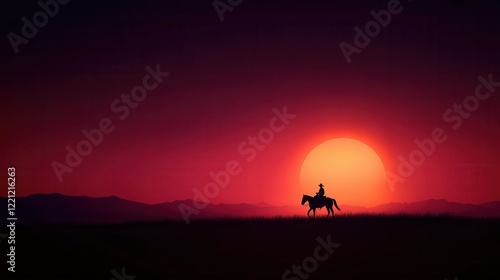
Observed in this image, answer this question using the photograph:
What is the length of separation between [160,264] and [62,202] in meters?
108

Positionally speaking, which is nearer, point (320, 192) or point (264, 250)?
point (264, 250)

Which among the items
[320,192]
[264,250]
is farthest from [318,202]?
[264,250]

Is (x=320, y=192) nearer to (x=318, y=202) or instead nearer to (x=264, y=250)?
(x=318, y=202)

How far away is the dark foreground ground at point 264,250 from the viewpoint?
1789 centimetres

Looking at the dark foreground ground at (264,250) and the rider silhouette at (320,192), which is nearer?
the dark foreground ground at (264,250)

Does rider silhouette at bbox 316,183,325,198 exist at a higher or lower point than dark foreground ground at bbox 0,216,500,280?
higher

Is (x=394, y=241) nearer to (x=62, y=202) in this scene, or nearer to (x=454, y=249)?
(x=454, y=249)

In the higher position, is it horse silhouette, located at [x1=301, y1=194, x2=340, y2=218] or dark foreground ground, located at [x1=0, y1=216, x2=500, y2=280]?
horse silhouette, located at [x1=301, y1=194, x2=340, y2=218]

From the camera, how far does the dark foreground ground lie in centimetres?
1789

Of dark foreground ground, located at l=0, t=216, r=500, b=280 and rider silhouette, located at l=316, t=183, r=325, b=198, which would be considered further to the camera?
rider silhouette, located at l=316, t=183, r=325, b=198

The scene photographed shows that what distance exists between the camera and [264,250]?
21.2 m

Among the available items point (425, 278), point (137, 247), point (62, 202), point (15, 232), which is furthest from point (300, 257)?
point (62, 202)

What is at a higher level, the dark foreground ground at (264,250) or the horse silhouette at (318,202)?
the horse silhouette at (318,202)

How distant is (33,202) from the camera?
400ft
